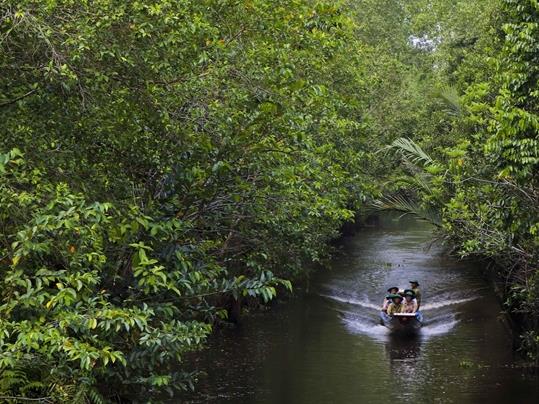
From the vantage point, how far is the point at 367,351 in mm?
18766

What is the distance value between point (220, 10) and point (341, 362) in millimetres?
9983

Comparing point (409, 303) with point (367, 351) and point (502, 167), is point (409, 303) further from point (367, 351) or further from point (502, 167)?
point (502, 167)

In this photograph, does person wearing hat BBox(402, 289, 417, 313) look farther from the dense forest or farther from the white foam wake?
the dense forest

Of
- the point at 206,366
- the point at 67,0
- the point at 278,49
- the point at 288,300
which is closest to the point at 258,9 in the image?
the point at 278,49

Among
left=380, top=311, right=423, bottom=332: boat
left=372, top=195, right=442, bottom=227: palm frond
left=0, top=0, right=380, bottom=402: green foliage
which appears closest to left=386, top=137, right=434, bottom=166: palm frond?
left=372, top=195, right=442, bottom=227: palm frond

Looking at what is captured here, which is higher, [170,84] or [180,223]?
[170,84]

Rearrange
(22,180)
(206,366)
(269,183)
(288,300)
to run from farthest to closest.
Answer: (288,300) → (206,366) → (269,183) → (22,180)

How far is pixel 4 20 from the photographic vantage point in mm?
7180

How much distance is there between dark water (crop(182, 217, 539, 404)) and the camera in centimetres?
1470

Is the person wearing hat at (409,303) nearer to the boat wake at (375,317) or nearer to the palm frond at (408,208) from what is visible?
the boat wake at (375,317)

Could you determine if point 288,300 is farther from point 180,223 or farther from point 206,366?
point 180,223

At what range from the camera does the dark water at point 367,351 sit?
14703 millimetres

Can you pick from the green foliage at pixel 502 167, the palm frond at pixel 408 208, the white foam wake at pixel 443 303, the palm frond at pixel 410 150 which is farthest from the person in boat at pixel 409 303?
the palm frond at pixel 410 150

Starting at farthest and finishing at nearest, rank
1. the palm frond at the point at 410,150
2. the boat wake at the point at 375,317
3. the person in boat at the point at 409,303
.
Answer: the person in boat at the point at 409,303 < the boat wake at the point at 375,317 < the palm frond at the point at 410,150
